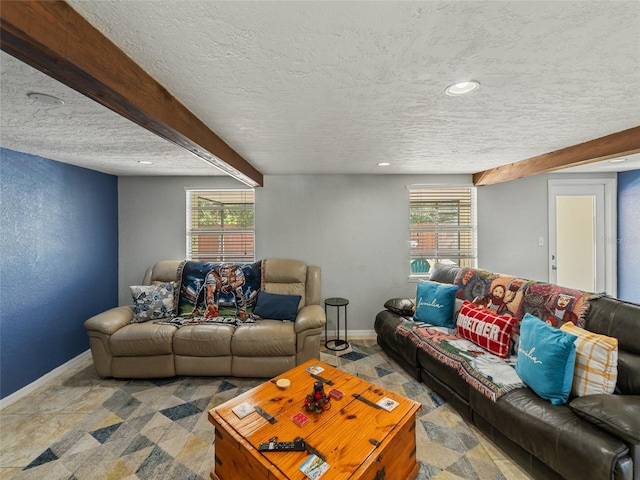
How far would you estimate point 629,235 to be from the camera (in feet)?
11.6

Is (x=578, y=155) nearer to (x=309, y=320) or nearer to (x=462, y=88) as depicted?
(x=462, y=88)

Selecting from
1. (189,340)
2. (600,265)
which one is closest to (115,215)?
(189,340)

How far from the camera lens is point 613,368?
1.60m

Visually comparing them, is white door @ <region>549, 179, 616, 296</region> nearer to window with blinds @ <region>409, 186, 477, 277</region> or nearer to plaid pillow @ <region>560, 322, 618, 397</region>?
window with blinds @ <region>409, 186, 477, 277</region>

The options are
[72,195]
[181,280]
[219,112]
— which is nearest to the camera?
[219,112]

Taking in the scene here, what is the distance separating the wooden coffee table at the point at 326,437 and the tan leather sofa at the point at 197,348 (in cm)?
84

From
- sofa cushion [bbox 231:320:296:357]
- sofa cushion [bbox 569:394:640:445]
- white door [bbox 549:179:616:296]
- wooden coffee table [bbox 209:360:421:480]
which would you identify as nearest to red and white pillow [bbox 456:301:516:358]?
sofa cushion [bbox 569:394:640:445]

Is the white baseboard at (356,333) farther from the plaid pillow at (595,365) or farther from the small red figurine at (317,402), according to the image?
the plaid pillow at (595,365)

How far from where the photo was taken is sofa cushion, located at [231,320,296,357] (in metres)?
2.65

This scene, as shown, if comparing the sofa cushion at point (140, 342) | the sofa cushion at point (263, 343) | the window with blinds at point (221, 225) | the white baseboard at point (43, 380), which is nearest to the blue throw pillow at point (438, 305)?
the sofa cushion at point (263, 343)

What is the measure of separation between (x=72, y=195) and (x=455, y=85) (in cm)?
389

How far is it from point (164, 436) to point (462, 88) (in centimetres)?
297

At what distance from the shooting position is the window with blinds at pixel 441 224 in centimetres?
387

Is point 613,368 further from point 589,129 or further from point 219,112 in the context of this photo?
point 219,112
